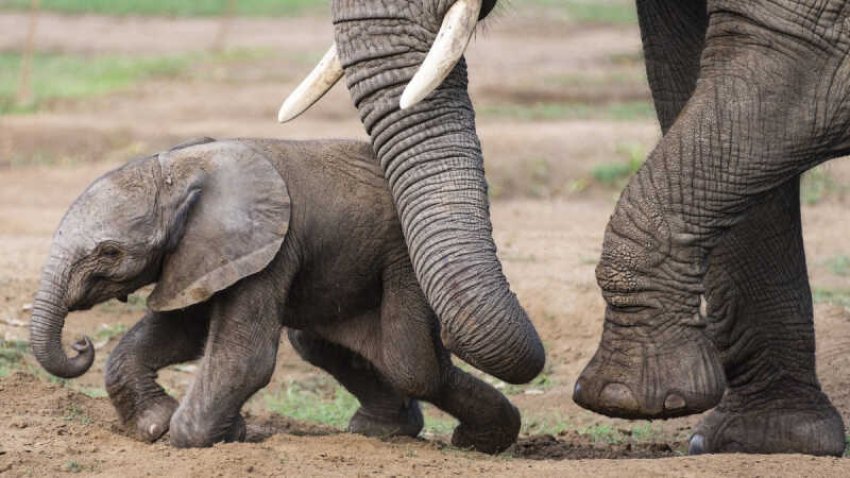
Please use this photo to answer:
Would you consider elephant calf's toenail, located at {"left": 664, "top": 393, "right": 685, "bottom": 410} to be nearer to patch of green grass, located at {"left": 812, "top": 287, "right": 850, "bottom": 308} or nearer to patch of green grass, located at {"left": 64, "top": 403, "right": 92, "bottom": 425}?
patch of green grass, located at {"left": 64, "top": 403, "right": 92, "bottom": 425}

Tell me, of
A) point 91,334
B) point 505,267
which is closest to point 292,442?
point 91,334

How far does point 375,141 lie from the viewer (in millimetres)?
5426

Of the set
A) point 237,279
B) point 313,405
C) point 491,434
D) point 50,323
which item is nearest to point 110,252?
point 50,323

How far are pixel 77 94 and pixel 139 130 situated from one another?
314 cm

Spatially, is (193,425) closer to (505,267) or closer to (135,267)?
(135,267)

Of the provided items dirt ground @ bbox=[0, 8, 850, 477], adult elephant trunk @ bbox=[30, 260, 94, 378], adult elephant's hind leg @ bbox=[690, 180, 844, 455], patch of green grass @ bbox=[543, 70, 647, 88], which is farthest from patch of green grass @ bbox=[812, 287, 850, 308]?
patch of green grass @ bbox=[543, 70, 647, 88]

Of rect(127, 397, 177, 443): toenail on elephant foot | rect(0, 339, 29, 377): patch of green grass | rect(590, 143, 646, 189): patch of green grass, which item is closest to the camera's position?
rect(127, 397, 177, 443): toenail on elephant foot

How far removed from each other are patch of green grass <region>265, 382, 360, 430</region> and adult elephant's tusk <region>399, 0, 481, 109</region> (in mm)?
2177

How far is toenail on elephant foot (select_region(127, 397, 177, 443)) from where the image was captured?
19.5 ft

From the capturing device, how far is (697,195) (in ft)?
16.8

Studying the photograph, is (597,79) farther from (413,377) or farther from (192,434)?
(192,434)

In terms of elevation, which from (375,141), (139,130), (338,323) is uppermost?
(139,130)

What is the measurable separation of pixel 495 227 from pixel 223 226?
5843 mm

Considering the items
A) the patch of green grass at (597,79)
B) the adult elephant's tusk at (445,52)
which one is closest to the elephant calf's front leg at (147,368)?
the adult elephant's tusk at (445,52)
